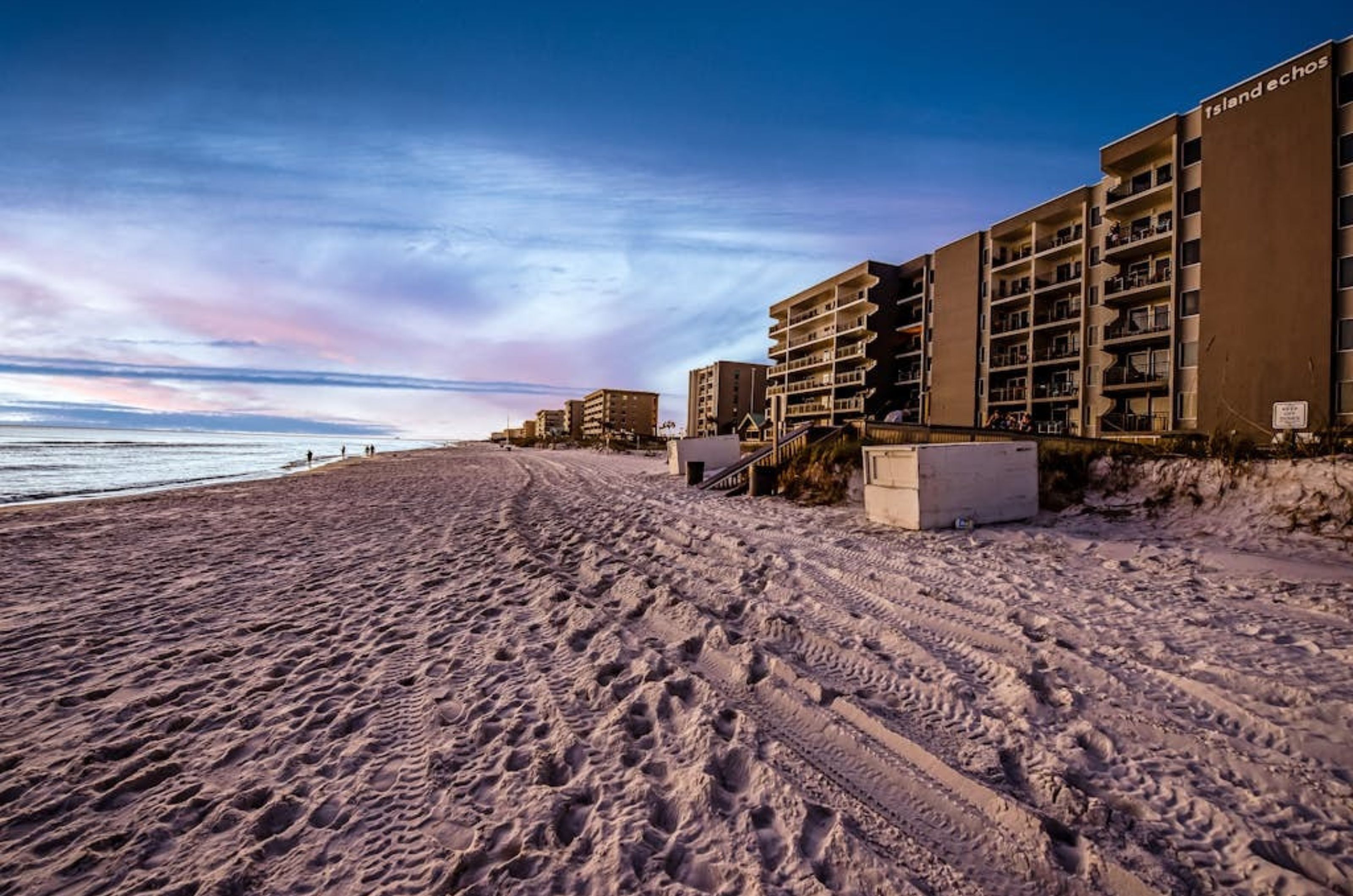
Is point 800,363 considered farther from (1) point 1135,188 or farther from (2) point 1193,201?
(2) point 1193,201

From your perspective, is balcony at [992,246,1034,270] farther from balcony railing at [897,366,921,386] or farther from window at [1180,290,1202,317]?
window at [1180,290,1202,317]

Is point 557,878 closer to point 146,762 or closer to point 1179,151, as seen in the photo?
point 146,762

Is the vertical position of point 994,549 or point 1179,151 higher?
point 1179,151

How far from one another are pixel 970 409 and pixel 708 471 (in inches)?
935

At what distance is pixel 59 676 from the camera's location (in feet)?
12.9

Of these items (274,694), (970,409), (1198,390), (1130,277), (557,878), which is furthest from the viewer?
(970,409)

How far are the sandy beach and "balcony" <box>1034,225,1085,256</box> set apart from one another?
30868 mm

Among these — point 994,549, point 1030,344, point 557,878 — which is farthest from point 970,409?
point 557,878

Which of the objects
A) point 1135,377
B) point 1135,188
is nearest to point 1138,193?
point 1135,188

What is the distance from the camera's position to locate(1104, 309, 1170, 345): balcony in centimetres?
2398

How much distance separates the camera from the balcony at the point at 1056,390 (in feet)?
92.3

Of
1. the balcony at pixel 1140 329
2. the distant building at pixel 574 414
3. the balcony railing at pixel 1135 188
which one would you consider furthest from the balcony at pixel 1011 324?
the distant building at pixel 574 414

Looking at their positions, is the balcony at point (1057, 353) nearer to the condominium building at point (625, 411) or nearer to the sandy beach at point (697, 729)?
the sandy beach at point (697, 729)

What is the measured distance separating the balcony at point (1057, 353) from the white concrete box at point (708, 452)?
2168 centimetres
